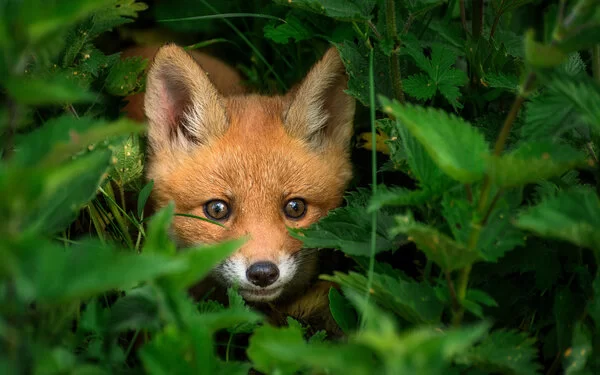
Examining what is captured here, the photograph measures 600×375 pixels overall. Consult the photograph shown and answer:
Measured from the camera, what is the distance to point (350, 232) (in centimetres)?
230

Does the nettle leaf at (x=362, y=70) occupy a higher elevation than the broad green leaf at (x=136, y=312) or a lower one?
higher

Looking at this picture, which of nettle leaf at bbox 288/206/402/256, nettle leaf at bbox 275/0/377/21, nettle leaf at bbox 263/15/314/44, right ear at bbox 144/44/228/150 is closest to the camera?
nettle leaf at bbox 288/206/402/256

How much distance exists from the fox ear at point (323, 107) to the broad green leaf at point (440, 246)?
143 cm

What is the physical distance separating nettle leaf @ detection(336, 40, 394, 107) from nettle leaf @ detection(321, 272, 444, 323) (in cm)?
98

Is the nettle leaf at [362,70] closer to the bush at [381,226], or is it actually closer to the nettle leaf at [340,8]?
the bush at [381,226]

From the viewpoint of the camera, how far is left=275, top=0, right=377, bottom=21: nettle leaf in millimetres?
2488

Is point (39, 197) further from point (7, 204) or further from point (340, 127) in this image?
point (340, 127)

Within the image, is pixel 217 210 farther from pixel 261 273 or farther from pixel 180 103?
pixel 180 103

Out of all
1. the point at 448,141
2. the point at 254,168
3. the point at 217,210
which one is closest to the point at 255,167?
the point at 254,168

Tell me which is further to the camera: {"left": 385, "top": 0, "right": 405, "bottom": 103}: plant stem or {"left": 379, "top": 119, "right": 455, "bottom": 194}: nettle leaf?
{"left": 385, "top": 0, "right": 405, "bottom": 103}: plant stem

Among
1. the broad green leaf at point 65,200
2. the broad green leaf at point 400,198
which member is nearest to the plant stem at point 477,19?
the broad green leaf at point 400,198

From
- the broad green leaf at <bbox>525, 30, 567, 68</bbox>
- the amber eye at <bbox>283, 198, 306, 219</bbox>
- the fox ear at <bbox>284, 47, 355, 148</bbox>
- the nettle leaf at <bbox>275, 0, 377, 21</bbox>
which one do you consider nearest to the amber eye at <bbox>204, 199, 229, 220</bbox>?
the amber eye at <bbox>283, 198, 306, 219</bbox>

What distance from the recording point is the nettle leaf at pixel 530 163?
1.62 m

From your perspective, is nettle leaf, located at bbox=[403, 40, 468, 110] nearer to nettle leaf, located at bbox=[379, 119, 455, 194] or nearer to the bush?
the bush
